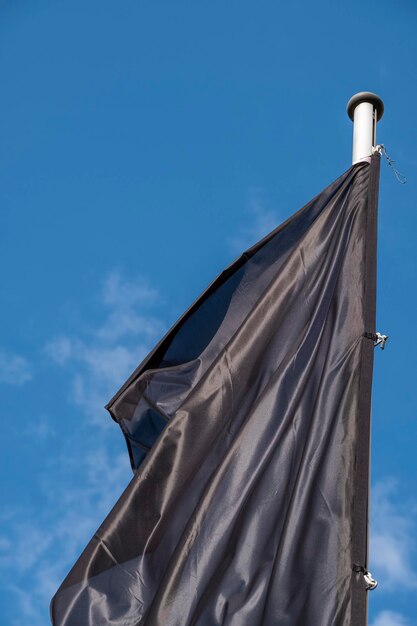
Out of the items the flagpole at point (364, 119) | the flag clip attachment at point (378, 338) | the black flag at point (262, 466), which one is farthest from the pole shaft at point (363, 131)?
the flag clip attachment at point (378, 338)

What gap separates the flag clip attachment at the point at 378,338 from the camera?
727cm

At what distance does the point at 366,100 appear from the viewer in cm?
914

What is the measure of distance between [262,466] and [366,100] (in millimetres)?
3419

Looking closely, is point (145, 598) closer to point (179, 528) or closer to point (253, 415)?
point (179, 528)

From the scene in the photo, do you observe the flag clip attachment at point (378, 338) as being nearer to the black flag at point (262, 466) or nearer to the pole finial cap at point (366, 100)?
the black flag at point (262, 466)

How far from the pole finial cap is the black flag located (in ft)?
3.19

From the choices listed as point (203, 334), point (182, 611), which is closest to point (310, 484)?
point (182, 611)

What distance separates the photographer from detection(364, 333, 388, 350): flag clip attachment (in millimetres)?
7273

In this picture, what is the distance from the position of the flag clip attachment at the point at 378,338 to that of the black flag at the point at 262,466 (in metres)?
0.06

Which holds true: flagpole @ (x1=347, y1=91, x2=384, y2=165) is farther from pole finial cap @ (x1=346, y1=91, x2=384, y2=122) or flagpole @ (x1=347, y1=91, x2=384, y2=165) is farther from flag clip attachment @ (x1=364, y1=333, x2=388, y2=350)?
flag clip attachment @ (x1=364, y1=333, x2=388, y2=350)

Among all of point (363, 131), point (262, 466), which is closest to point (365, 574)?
point (262, 466)

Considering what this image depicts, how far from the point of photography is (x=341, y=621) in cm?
625

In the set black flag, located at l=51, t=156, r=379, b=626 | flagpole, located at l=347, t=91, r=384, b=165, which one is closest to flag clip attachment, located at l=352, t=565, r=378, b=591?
black flag, located at l=51, t=156, r=379, b=626

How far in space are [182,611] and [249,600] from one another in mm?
359
